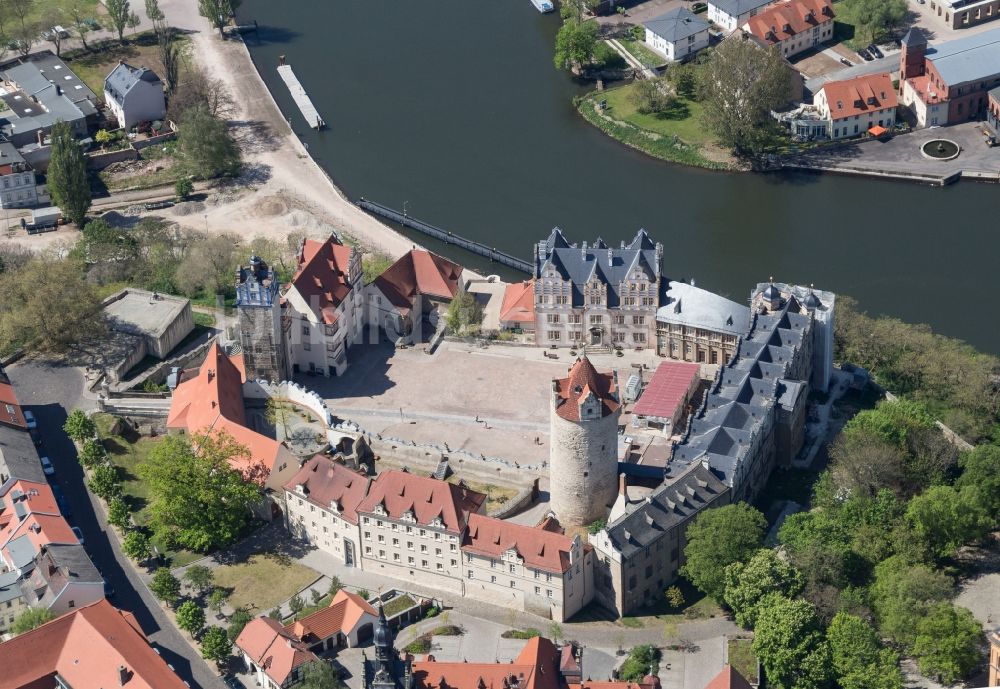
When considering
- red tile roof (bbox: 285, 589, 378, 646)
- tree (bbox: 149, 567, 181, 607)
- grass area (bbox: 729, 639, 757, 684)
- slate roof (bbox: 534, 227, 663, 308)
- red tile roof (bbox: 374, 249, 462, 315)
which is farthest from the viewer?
red tile roof (bbox: 374, 249, 462, 315)

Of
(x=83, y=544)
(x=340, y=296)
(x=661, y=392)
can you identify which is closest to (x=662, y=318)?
(x=661, y=392)

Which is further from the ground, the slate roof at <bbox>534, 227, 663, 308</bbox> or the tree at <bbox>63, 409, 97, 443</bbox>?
the slate roof at <bbox>534, 227, 663, 308</bbox>

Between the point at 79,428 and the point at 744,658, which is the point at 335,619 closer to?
the point at 744,658

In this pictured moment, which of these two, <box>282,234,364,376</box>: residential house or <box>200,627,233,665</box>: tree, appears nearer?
<box>200,627,233,665</box>: tree

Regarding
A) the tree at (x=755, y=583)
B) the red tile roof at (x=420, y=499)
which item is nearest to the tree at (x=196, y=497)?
the red tile roof at (x=420, y=499)

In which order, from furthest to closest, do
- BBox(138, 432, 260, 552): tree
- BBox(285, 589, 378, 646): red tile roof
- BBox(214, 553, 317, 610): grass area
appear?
BBox(138, 432, 260, 552): tree
BBox(214, 553, 317, 610): grass area
BBox(285, 589, 378, 646): red tile roof

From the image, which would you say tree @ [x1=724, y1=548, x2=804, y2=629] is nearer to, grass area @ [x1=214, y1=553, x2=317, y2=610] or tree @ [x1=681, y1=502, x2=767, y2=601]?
tree @ [x1=681, y1=502, x2=767, y2=601]

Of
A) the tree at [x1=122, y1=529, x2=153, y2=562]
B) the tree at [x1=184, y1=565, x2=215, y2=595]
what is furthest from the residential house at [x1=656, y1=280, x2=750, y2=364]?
the tree at [x1=122, y1=529, x2=153, y2=562]
